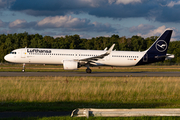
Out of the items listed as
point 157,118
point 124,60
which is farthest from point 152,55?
point 157,118

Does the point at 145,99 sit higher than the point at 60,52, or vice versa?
the point at 60,52

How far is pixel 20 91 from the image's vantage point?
15.6 m

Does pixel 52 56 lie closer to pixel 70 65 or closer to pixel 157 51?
pixel 70 65

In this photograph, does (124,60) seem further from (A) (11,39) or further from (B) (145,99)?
(A) (11,39)

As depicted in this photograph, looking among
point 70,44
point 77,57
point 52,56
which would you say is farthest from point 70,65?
point 70,44

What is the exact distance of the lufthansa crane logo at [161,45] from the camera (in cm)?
3872

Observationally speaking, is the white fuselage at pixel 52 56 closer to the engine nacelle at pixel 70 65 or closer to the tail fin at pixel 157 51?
the engine nacelle at pixel 70 65

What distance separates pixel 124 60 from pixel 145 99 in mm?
22647

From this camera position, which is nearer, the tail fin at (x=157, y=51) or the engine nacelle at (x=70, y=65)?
the engine nacelle at (x=70, y=65)

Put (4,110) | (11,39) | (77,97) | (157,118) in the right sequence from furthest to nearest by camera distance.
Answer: (11,39), (77,97), (4,110), (157,118)

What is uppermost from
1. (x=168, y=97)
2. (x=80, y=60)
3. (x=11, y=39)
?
(x=11, y=39)

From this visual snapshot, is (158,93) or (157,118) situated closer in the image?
(157,118)

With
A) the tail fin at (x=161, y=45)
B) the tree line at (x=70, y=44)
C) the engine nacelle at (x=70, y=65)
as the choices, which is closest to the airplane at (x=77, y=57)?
the engine nacelle at (x=70, y=65)

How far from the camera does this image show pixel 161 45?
38719 millimetres
